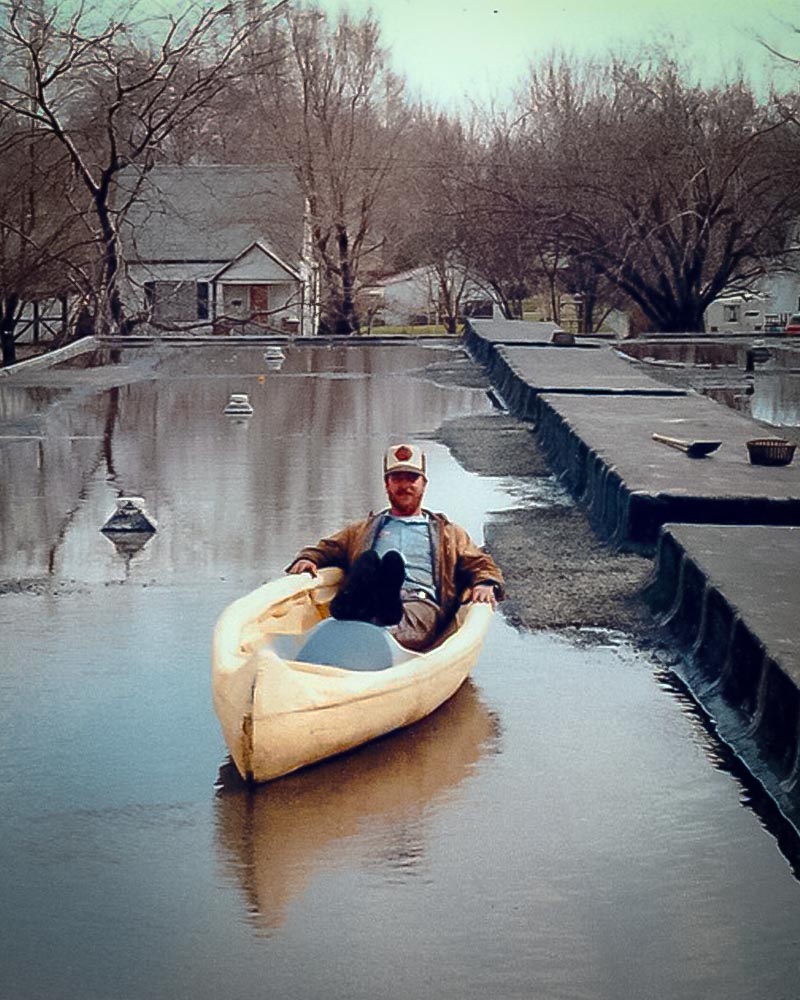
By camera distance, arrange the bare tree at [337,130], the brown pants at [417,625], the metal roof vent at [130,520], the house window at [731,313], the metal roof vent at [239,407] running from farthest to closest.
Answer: the house window at [731,313], the bare tree at [337,130], the metal roof vent at [239,407], the metal roof vent at [130,520], the brown pants at [417,625]

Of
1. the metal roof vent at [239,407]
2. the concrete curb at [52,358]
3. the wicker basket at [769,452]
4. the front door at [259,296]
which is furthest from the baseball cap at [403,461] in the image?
the front door at [259,296]

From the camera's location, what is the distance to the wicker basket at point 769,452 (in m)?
11.9

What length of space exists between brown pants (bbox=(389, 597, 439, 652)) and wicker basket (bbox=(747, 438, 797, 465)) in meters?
5.31

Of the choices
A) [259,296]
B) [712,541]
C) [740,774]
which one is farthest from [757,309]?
[740,774]

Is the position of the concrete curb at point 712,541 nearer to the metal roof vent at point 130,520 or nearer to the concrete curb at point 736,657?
the concrete curb at point 736,657

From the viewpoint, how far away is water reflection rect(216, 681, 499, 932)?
5.35m

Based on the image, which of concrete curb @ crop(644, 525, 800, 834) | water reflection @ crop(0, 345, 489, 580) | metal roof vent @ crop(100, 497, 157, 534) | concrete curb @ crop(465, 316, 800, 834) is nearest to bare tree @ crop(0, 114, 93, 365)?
water reflection @ crop(0, 345, 489, 580)

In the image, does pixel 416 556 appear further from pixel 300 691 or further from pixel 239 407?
pixel 239 407

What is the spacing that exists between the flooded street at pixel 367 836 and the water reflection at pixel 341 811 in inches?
0.5

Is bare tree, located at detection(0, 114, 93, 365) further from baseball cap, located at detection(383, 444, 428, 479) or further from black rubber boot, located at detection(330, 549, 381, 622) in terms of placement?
black rubber boot, located at detection(330, 549, 381, 622)

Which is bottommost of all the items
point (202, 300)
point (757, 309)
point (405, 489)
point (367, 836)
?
point (367, 836)

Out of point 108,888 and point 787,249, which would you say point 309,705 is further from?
point 787,249

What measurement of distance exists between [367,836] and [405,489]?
6.76ft

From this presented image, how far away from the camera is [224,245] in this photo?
60656 mm
